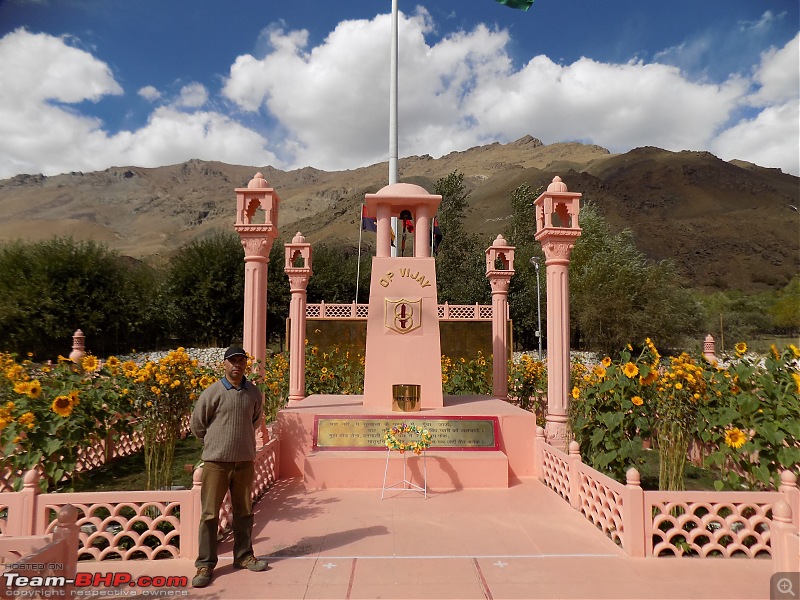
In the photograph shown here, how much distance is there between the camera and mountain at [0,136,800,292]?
236 ft

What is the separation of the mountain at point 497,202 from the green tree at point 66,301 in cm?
3670

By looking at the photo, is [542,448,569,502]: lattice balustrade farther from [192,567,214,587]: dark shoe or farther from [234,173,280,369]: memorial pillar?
[234,173,280,369]: memorial pillar

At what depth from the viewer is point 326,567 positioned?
12.1ft

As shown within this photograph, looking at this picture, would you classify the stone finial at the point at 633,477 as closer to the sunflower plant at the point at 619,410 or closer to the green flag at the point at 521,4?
the sunflower plant at the point at 619,410

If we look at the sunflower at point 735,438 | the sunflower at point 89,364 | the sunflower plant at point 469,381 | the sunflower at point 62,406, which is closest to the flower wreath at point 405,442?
the sunflower at point 735,438

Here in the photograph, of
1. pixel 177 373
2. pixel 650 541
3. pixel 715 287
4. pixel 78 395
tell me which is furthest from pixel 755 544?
pixel 715 287

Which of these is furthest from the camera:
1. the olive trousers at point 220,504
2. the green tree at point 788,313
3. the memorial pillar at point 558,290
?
the green tree at point 788,313

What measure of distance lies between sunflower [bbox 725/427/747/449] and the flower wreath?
3058 millimetres

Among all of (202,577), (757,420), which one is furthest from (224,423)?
(757,420)

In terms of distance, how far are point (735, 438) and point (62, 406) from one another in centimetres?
634

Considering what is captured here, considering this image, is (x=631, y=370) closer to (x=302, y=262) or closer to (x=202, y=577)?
(x=202, y=577)

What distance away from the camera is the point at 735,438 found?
4316 mm

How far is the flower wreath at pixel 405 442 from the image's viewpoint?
5.63m

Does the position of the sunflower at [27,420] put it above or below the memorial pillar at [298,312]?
below
